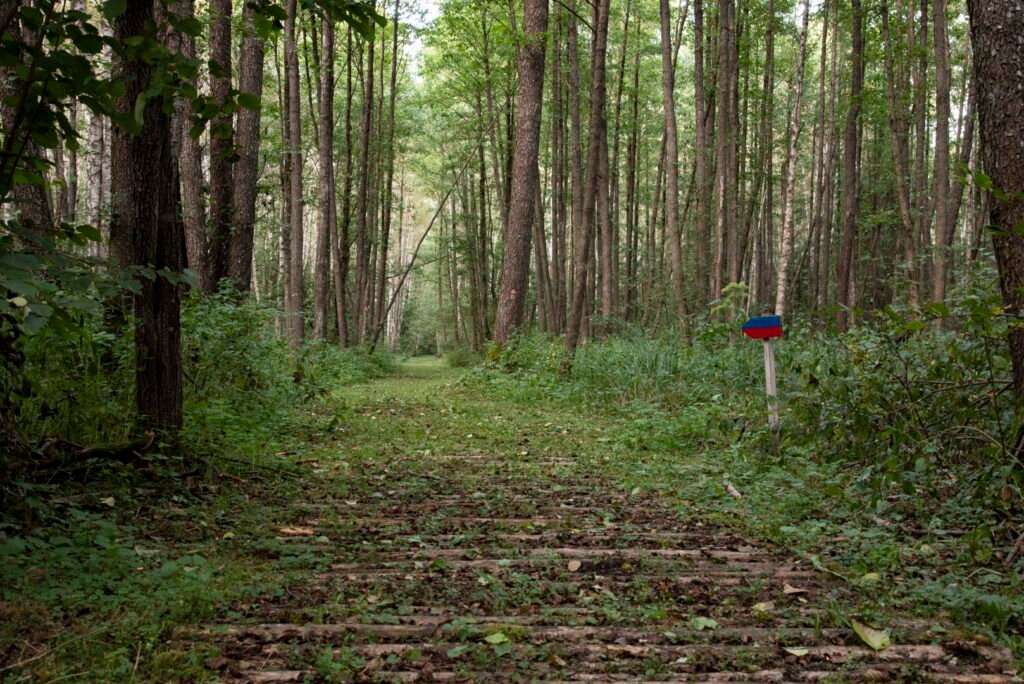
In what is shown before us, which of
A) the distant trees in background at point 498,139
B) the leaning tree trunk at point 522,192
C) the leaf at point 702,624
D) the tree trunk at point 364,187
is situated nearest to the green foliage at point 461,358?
the distant trees in background at point 498,139

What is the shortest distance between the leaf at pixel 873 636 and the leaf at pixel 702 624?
0.57 meters

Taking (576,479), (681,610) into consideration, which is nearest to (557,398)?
(576,479)

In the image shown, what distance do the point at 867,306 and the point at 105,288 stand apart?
3740 centimetres

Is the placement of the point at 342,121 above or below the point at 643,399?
above

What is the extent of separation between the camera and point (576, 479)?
6.46 m

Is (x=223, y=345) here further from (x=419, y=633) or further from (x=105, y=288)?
(x=419, y=633)

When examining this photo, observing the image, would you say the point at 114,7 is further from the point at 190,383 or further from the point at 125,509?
the point at 190,383

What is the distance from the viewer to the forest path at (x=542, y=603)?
2.74 m

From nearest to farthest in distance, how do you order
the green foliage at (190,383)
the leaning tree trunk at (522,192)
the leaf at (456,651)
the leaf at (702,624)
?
1. the leaf at (456,651)
2. the leaf at (702,624)
3. the green foliage at (190,383)
4. the leaning tree trunk at (522,192)

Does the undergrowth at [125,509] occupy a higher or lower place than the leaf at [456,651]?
higher

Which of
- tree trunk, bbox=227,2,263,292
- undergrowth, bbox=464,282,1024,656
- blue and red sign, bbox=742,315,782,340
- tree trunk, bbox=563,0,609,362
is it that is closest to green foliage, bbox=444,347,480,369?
tree trunk, bbox=563,0,609,362

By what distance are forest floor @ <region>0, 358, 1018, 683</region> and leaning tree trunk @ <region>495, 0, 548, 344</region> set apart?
9.44 metres

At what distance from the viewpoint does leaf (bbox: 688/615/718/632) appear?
315 centimetres

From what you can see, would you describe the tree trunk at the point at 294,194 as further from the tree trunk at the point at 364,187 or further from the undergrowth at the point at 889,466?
the undergrowth at the point at 889,466
